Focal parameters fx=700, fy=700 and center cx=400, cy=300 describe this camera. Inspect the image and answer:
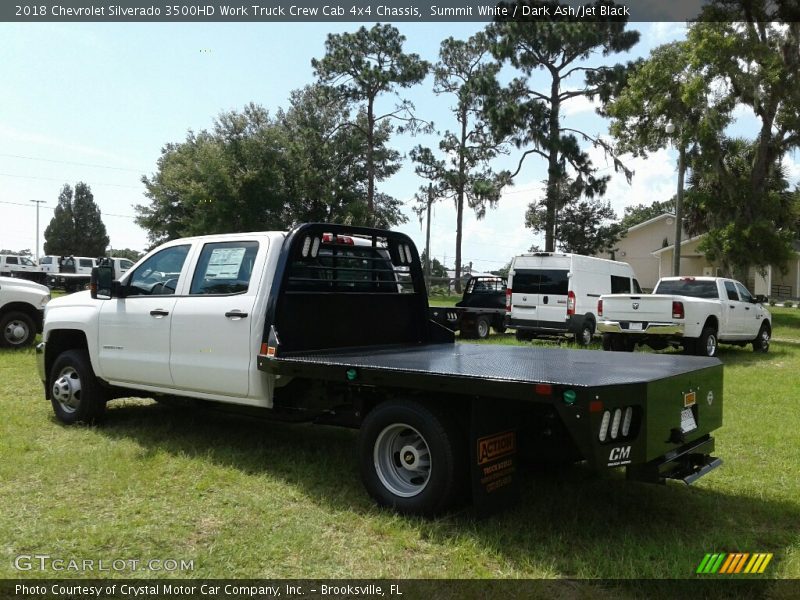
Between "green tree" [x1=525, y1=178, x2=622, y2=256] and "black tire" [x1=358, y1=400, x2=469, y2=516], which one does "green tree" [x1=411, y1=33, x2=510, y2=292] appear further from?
"black tire" [x1=358, y1=400, x2=469, y2=516]

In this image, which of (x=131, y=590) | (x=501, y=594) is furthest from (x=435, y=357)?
(x=131, y=590)

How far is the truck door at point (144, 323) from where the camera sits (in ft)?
20.1

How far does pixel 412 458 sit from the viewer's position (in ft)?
15.0

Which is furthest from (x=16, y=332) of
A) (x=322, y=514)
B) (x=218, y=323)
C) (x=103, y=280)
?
(x=322, y=514)

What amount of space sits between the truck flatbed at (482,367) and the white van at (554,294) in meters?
9.93

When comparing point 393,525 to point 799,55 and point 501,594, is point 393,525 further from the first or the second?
point 799,55

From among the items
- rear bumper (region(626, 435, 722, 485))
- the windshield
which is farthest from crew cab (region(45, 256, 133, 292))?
rear bumper (region(626, 435, 722, 485))

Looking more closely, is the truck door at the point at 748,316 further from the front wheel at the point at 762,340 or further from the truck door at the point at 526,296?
the truck door at the point at 526,296

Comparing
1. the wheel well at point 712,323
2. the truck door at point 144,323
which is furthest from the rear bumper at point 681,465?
the wheel well at point 712,323

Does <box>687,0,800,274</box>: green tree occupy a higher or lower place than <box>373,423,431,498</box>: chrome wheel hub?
higher

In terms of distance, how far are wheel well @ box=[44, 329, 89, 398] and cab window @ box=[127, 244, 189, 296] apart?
1.10 metres

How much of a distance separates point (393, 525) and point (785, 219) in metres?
26.9

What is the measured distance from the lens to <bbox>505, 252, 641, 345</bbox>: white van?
15.8 m

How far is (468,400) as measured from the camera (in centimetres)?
439
